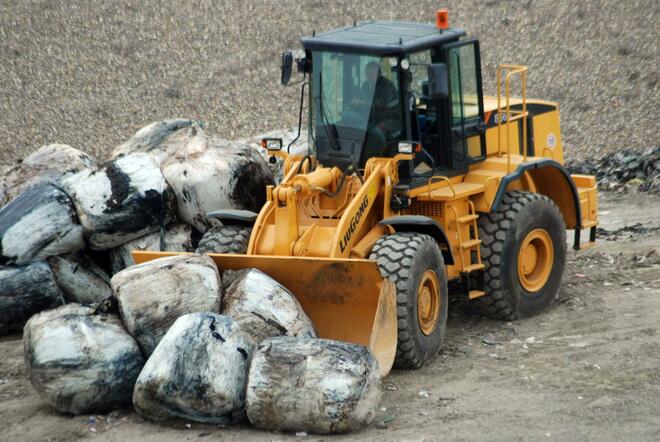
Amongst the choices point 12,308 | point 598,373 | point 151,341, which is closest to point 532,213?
point 598,373

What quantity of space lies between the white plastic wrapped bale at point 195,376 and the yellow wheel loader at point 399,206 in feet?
3.43

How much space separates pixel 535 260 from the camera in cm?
973

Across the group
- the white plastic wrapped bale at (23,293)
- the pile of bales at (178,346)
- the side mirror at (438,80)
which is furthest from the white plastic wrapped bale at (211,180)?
the side mirror at (438,80)

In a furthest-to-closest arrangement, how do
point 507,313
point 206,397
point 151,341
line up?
point 507,313, point 151,341, point 206,397

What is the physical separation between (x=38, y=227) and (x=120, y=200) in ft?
2.34

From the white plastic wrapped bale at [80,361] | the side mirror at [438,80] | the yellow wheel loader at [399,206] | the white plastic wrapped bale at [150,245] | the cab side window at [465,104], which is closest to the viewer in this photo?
the white plastic wrapped bale at [80,361]

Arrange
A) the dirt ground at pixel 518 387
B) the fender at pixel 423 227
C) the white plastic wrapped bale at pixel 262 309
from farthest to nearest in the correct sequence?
the fender at pixel 423 227, the white plastic wrapped bale at pixel 262 309, the dirt ground at pixel 518 387

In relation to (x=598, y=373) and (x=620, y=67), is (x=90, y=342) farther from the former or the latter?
(x=620, y=67)

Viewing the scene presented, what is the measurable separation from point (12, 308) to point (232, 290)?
253cm

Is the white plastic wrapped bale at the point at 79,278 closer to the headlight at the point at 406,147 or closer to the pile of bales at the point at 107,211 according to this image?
the pile of bales at the point at 107,211

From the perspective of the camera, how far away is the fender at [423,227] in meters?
8.30

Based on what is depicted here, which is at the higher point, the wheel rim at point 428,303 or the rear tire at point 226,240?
the rear tire at point 226,240

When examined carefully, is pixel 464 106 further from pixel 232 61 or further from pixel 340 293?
pixel 232 61

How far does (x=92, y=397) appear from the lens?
725 cm
